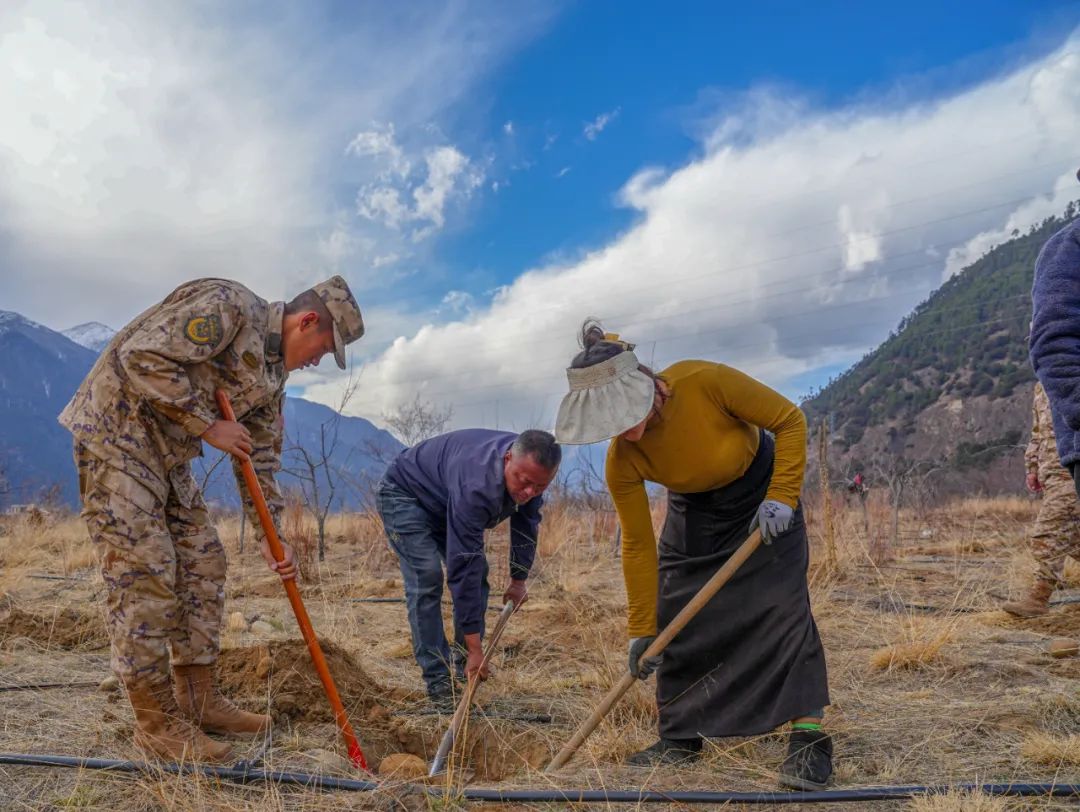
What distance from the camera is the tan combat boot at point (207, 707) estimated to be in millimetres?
2887

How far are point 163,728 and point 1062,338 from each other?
121 inches

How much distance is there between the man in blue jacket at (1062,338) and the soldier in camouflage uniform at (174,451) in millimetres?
2180

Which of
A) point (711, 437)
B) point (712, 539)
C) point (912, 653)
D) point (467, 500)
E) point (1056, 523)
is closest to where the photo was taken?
point (711, 437)

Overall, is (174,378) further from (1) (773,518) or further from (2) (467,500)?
(1) (773,518)

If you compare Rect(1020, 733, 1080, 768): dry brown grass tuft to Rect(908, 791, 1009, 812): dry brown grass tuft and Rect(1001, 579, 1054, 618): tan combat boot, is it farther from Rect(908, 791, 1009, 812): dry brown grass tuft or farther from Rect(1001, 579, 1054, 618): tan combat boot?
Rect(1001, 579, 1054, 618): tan combat boot

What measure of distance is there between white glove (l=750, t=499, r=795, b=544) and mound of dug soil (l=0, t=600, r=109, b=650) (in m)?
4.11

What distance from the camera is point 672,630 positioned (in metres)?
2.70

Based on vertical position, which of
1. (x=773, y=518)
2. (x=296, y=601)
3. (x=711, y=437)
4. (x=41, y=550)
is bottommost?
(x=296, y=601)

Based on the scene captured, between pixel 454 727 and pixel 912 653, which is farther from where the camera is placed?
pixel 912 653

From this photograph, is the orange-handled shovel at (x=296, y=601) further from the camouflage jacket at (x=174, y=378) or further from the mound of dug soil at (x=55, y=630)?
the mound of dug soil at (x=55, y=630)

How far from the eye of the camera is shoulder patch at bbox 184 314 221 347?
2498 mm

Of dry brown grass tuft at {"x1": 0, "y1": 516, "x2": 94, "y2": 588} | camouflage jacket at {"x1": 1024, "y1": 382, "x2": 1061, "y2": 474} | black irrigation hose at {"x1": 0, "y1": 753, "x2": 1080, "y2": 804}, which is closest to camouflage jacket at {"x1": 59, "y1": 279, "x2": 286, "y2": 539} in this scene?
black irrigation hose at {"x1": 0, "y1": 753, "x2": 1080, "y2": 804}

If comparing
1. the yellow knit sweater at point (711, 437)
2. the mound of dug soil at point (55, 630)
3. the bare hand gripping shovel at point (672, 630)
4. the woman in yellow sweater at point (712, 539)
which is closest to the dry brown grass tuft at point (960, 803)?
the woman in yellow sweater at point (712, 539)

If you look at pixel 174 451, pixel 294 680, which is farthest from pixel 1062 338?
pixel 294 680
